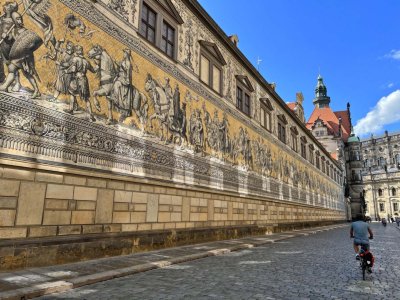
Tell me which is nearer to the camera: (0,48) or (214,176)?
(0,48)

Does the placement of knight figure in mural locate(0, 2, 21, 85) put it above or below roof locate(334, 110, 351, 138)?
below

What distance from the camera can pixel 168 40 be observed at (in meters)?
11.5

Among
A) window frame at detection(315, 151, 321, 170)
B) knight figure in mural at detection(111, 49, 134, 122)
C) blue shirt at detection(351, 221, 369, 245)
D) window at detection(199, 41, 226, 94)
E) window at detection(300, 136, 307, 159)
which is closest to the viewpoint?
blue shirt at detection(351, 221, 369, 245)

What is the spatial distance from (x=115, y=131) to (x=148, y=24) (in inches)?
171

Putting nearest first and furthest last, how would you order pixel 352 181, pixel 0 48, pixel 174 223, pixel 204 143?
pixel 0 48
pixel 174 223
pixel 204 143
pixel 352 181

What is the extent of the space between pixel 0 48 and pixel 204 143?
8.00 m

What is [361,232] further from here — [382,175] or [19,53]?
[382,175]

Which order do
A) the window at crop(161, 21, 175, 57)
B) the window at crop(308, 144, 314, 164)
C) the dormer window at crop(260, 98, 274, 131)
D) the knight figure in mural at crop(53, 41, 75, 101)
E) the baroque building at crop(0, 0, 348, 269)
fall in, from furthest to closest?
the window at crop(308, 144, 314, 164), the dormer window at crop(260, 98, 274, 131), the window at crop(161, 21, 175, 57), the knight figure in mural at crop(53, 41, 75, 101), the baroque building at crop(0, 0, 348, 269)

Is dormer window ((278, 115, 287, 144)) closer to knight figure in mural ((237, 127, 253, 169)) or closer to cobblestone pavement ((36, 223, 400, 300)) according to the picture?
knight figure in mural ((237, 127, 253, 169))

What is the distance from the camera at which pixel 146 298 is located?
14.5ft

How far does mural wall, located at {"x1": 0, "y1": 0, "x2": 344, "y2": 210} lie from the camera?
625 centimetres

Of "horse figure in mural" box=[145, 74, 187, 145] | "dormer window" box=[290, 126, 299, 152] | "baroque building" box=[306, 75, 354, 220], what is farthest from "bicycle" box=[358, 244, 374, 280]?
"baroque building" box=[306, 75, 354, 220]

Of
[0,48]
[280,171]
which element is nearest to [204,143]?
[0,48]

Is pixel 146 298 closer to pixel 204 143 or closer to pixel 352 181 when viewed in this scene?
pixel 204 143
